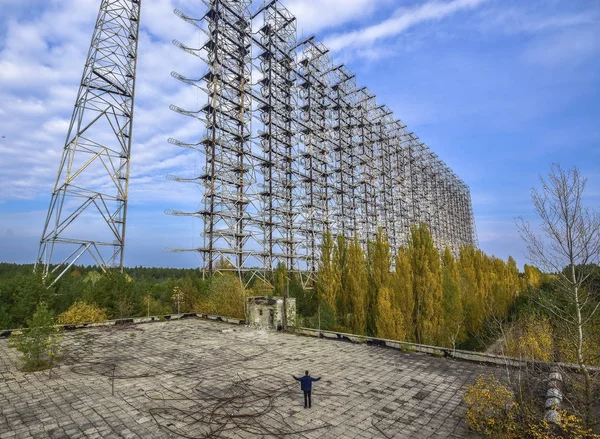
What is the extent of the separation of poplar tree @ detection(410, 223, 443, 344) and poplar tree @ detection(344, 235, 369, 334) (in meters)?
2.88

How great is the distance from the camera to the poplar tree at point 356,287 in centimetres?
1816

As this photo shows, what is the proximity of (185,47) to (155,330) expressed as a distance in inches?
835

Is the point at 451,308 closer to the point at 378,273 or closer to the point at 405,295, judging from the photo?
the point at 405,295

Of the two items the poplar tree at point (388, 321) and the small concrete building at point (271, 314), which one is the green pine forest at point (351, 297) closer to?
the poplar tree at point (388, 321)

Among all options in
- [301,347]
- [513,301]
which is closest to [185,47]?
[301,347]

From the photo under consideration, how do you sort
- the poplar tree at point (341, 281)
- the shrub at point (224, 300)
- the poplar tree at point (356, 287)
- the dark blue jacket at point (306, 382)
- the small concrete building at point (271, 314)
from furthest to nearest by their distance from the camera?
the poplar tree at point (341, 281)
the shrub at point (224, 300)
the poplar tree at point (356, 287)
the small concrete building at point (271, 314)
the dark blue jacket at point (306, 382)

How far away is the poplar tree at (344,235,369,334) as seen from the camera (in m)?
18.2

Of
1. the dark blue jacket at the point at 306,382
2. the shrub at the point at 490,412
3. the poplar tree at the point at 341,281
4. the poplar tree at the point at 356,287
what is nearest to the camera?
the shrub at the point at 490,412

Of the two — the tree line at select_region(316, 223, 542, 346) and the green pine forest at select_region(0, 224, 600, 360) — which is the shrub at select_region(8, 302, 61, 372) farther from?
the tree line at select_region(316, 223, 542, 346)

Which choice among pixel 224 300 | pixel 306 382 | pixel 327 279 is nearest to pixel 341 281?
Answer: pixel 327 279

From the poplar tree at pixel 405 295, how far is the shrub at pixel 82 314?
15.0 m

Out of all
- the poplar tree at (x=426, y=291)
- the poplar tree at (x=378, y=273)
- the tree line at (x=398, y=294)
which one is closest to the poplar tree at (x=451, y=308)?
the tree line at (x=398, y=294)

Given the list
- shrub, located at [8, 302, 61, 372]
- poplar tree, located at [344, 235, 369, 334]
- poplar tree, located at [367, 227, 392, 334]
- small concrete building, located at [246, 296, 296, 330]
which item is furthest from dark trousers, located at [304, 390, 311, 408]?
poplar tree, located at [367, 227, 392, 334]

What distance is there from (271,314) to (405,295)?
7.16 meters
